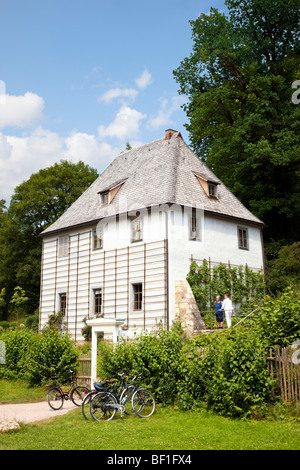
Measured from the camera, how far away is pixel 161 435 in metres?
9.11

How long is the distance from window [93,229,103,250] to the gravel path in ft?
34.6

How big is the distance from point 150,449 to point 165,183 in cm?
1601

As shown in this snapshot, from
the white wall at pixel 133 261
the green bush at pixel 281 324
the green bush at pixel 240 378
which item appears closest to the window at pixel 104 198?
the white wall at pixel 133 261

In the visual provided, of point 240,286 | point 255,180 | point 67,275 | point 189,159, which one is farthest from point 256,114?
point 67,275

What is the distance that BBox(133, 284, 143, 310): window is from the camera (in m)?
21.7

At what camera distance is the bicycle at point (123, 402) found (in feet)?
37.1

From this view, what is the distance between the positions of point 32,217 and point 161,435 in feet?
112

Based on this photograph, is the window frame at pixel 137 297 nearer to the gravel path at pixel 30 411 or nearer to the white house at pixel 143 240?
the white house at pixel 143 240

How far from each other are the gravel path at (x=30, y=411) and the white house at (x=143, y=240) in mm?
6660

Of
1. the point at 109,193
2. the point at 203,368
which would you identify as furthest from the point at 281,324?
the point at 109,193

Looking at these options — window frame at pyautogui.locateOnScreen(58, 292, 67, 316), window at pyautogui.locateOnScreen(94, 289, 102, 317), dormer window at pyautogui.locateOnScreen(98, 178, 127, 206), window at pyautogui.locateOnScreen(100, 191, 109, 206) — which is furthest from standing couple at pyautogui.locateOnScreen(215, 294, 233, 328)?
window frame at pyautogui.locateOnScreen(58, 292, 67, 316)

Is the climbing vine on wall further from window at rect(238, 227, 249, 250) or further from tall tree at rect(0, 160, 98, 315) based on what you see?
tall tree at rect(0, 160, 98, 315)

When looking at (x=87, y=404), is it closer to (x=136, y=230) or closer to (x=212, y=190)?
(x=136, y=230)

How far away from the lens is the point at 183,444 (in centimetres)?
827
